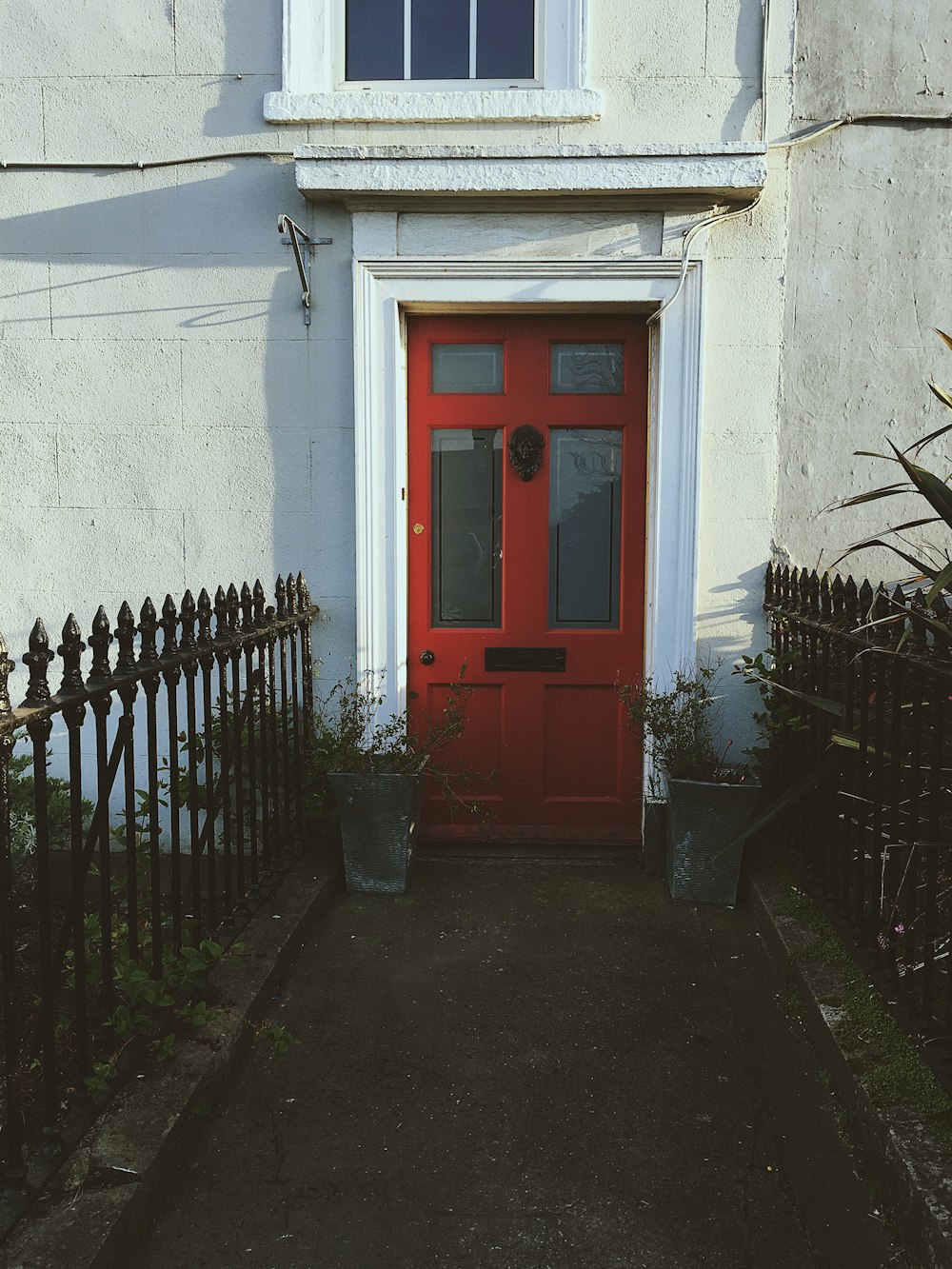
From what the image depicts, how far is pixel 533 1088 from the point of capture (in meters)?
3.00

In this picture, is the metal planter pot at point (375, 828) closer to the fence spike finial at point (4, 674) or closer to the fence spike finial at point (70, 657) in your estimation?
the fence spike finial at point (70, 657)

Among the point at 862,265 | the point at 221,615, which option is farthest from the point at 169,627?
the point at 862,265

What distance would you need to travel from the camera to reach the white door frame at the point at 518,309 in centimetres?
471

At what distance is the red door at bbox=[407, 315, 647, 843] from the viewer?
5004 mm

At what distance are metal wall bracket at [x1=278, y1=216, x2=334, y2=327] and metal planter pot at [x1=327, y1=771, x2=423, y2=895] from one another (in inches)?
86.5

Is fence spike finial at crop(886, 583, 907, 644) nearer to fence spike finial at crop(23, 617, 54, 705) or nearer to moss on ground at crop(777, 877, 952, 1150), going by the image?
moss on ground at crop(777, 877, 952, 1150)

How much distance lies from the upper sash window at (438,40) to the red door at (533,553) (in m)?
1.15

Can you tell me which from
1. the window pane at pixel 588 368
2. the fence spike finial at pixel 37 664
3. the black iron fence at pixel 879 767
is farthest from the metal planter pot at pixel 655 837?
the fence spike finial at pixel 37 664

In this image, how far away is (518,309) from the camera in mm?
4895

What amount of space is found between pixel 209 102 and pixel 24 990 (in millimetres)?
3927

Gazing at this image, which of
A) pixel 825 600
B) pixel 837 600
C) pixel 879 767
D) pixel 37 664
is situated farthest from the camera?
pixel 825 600

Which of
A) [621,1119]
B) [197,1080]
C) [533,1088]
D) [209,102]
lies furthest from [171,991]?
[209,102]

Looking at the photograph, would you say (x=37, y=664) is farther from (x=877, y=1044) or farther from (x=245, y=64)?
(x=245, y=64)

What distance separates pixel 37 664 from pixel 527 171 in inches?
133
